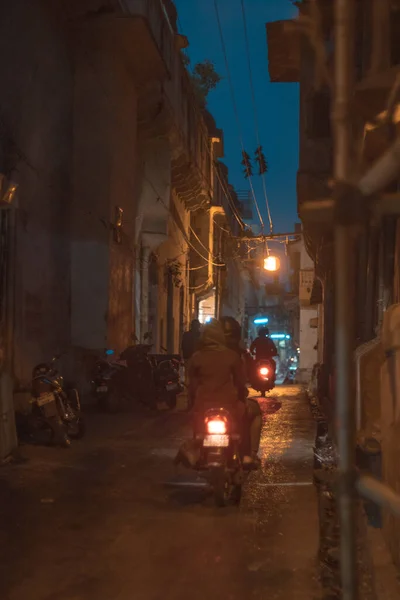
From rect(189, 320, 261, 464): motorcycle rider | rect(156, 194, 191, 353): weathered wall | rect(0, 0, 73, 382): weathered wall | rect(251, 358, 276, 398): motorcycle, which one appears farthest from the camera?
rect(156, 194, 191, 353): weathered wall

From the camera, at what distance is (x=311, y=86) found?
1251 cm

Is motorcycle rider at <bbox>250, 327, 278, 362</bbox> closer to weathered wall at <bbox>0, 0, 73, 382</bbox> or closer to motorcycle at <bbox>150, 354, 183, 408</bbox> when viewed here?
motorcycle at <bbox>150, 354, 183, 408</bbox>

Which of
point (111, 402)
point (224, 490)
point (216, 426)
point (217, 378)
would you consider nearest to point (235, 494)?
point (224, 490)

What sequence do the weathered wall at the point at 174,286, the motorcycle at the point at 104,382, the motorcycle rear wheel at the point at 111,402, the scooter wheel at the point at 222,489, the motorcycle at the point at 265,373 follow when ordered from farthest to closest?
1. the weathered wall at the point at 174,286
2. the motorcycle at the point at 265,373
3. the motorcycle rear wheel at the point at 111,402
4. the motorcycle at the point at 104,382
5. the scooter wheel at the point at 222,489

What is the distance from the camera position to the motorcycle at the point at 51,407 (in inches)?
365

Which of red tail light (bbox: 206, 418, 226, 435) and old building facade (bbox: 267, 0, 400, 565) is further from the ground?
old building facade (bbox: 267, 0, 400, 565)

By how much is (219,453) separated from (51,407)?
3.77 m

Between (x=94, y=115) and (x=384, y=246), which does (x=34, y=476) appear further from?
(x=94, y=115)

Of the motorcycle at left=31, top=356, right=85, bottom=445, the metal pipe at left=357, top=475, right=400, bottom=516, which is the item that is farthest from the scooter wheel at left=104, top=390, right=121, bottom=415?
the metal pipe at left=357, top=475, right=400, bottom=516

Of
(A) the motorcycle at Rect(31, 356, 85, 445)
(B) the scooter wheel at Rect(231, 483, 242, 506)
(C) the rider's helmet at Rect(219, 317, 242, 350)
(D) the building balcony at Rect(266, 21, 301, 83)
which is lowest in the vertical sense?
(B) the scooter wheel at Rect(231, 483, 242, 506)

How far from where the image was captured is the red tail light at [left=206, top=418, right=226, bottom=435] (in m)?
6.38

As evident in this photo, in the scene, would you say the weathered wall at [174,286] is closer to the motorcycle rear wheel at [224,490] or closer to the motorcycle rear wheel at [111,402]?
the motorcycle rear wheel at [111,402]

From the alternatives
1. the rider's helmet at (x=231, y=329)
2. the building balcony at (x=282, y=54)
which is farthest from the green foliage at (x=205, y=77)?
the rider's helmet at (x=231, y=329)

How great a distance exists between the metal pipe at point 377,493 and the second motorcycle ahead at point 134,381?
1081cm
